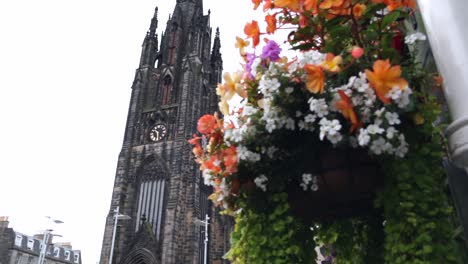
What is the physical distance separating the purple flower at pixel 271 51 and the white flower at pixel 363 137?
72 centimetres

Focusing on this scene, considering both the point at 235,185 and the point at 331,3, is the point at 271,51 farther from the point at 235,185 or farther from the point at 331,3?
the point at 235,185

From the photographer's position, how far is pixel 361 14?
2.25 metres

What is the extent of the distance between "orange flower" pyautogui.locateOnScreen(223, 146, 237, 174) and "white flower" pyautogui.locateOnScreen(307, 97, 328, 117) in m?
0.50

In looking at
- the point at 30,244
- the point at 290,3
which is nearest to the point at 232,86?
the point at 290,3

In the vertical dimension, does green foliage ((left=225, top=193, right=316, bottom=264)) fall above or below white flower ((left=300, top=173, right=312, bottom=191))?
below

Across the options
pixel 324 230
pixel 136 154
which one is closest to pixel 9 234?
pixel 136 154

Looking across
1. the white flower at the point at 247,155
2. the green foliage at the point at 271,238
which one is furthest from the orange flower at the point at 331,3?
the green foliage at the point at 271,238

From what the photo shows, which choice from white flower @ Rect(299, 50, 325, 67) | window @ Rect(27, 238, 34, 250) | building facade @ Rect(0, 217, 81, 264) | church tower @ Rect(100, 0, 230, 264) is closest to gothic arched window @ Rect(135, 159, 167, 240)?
church tower @ Rect(100, 0, 230, 264)

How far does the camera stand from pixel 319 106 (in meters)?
1.97

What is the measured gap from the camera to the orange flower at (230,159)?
2.19 meters

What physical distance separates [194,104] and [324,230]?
35373 millimetres

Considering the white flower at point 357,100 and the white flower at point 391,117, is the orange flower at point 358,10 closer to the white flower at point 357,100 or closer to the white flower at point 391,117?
the white flower at point 357,100

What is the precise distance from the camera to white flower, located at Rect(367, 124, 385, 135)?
1837 mm

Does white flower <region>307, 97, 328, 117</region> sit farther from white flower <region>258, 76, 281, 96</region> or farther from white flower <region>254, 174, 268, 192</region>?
white flower <region>254, 174, 268, 192</region>
